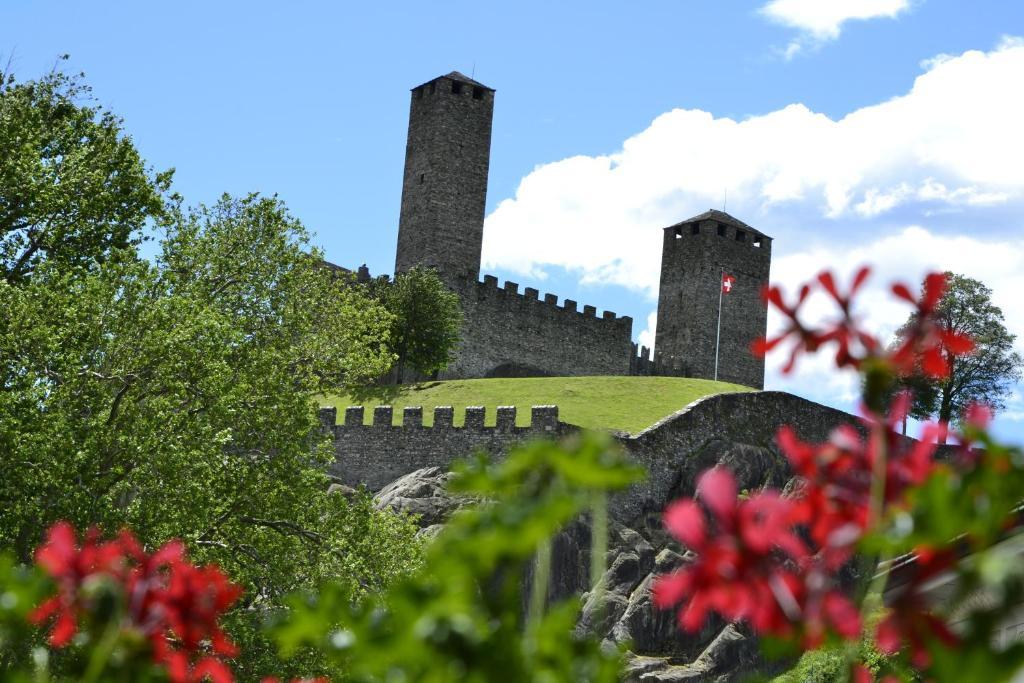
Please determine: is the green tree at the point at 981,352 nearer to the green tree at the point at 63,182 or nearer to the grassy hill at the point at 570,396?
the grassy hill at the point at 570,396

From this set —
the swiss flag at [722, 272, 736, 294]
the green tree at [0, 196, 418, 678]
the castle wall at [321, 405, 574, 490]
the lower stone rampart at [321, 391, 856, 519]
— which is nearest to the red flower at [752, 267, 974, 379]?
the green tree at [0, 196, 418, 678]

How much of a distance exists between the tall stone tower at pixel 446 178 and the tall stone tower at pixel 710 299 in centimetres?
1221

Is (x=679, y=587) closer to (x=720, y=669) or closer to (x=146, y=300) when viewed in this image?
(x=146, y=300)

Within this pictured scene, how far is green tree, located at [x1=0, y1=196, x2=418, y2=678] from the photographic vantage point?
17.3 meters

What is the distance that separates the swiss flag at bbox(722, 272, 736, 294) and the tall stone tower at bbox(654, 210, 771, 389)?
0.53ft

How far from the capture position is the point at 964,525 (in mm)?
1643

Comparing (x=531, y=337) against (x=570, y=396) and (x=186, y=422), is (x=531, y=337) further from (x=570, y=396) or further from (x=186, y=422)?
(x=186, y=422)

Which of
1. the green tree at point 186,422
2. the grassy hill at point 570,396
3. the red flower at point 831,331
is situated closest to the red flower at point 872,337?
the red flower at point 831,331

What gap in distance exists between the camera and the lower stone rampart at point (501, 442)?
35.9 meters

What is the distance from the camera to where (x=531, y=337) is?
58062 mm

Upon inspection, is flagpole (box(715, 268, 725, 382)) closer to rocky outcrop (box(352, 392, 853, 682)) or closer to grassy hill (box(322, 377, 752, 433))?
grassy hill (box(322, 377, 752, 433))

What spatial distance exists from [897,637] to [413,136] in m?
59.6

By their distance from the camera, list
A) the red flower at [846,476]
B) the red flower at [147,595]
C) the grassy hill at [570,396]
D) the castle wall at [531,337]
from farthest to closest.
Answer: the castle wall at [531,337]
the grassy hill at [570,396]
the red flower at [147,595]
the red flower at [846,476]

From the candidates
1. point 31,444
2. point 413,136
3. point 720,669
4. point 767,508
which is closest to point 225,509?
point 31,444
